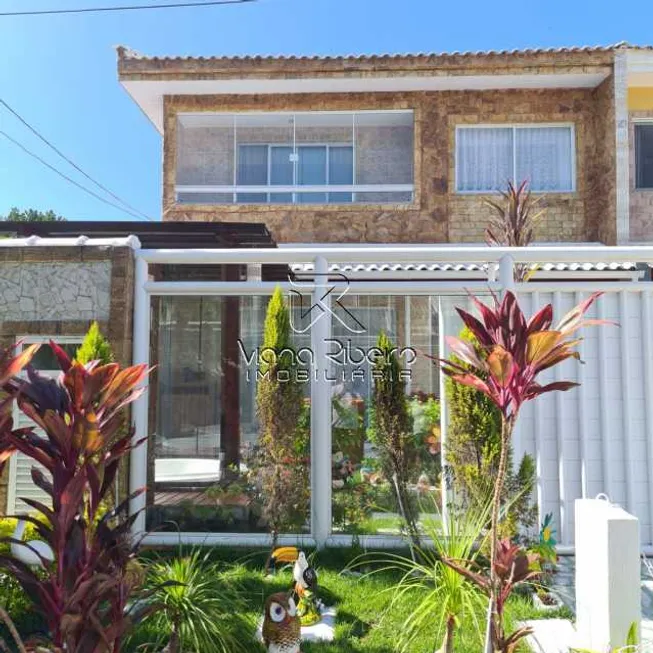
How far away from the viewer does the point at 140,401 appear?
8.74 meters

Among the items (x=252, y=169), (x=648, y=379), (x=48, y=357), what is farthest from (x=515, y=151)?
(x=48, y=357)

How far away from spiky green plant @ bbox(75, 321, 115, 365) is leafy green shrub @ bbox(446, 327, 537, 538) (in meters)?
4.88

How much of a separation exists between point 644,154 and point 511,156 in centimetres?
445

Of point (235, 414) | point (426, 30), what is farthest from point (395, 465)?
point (426, 30)

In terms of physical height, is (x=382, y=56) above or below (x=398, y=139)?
above

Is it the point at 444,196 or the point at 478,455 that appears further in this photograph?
the point at 444,196

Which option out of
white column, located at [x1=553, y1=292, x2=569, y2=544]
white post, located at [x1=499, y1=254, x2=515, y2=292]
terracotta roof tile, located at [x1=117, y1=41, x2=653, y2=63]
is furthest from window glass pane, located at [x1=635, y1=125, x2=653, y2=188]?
white post, located at [x1=499, y1=254, x2=515, y2=292]

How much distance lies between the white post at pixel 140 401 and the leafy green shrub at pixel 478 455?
4597 mm

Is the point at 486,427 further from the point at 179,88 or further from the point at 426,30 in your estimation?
the point at 426,30

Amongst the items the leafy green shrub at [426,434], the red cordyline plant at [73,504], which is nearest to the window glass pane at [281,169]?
the leafy green shrub at [426,434]

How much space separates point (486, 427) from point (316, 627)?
3.43 m
